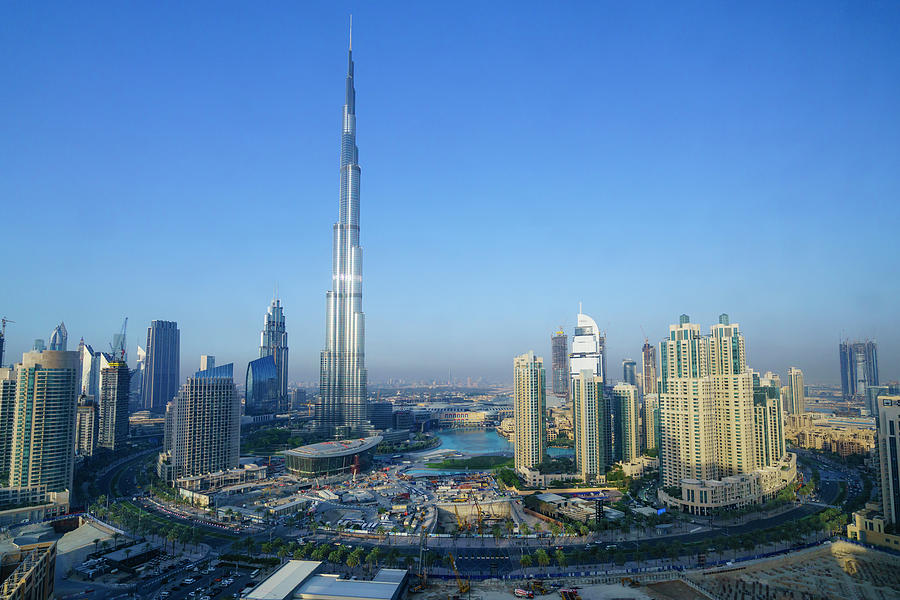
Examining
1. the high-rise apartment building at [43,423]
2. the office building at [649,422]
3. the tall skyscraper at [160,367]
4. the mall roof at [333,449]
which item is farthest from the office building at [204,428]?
the tall skyscraper at [160,367]

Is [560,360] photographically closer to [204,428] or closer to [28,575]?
[204,428]

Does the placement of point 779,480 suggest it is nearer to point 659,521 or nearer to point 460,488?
point 659,521

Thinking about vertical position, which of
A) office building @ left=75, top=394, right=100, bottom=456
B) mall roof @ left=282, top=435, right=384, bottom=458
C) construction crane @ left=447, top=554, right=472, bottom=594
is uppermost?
office building @ left=75, top=394, right=100, bottom=456

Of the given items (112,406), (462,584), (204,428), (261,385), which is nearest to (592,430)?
(462,584)

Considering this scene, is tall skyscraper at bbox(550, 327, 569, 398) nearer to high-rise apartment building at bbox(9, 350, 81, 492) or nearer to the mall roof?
the mall roof

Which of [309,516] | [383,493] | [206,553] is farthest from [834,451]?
[206,553]

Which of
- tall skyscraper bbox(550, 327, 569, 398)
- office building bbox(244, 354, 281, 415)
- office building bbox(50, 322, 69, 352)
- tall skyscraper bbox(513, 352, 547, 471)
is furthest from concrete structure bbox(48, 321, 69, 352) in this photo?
tall skyscraper bbox(550, 327, 569, 398)
